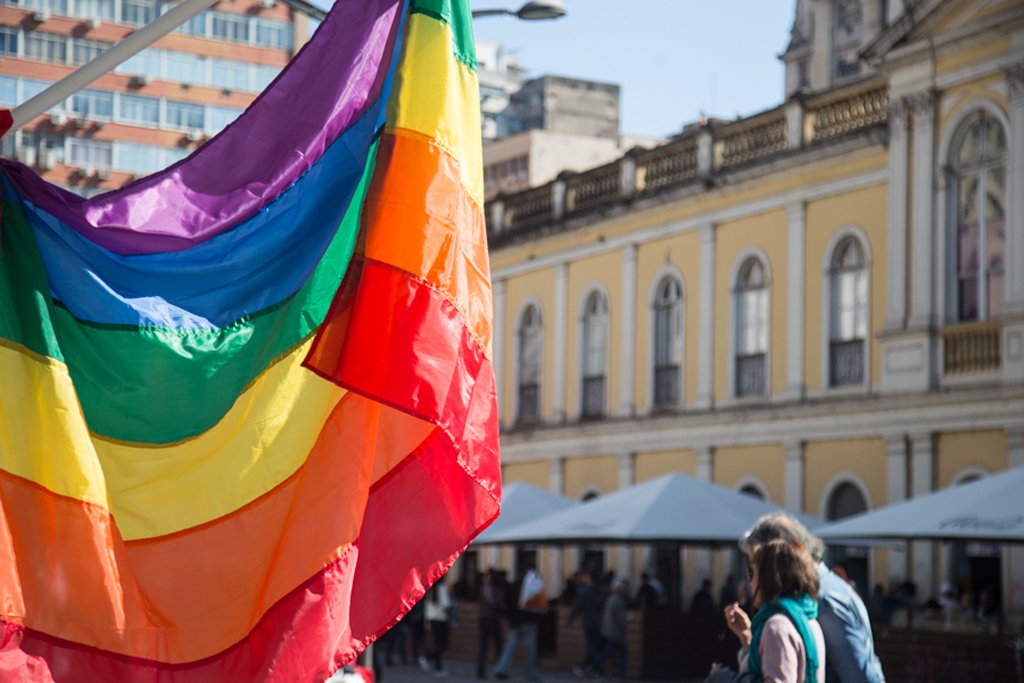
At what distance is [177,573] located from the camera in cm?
541

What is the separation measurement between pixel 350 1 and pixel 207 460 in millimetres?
1544

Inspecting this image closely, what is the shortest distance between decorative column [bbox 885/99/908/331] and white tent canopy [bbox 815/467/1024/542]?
6742 mm

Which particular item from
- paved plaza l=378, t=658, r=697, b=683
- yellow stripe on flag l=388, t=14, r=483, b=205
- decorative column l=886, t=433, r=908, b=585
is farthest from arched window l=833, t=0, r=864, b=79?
yellow stripe on flag l=388, t=14, r=483, b=205

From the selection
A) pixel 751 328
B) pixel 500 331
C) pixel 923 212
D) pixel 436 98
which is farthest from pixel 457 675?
pixel 436 98

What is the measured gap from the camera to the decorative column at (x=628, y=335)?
3384cm

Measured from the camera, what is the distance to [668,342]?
33.0 meters

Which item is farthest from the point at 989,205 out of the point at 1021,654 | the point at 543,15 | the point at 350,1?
the point at 350,1

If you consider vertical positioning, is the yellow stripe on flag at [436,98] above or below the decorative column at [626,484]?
above

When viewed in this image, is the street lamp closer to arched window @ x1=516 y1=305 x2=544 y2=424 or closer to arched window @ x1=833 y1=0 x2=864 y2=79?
arched window @ x1=516 y1=305 x2=544 y2=424

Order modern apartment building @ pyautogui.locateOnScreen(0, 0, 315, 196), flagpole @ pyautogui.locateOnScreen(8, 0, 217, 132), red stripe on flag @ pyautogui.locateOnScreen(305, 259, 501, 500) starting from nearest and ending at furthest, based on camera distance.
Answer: flagpole @ pyautogui.locateOnScreen(8, 0, 217, 132)
red stripe on flag @ pyautogui.locateOnScreen(305, 259, 501, 500)
modern apartment building @ pyautogui.locateOnScreen(0, 0, 315, 196)

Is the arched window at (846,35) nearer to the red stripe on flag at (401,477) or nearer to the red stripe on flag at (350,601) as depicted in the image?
the red stripe on flag at (401,477)

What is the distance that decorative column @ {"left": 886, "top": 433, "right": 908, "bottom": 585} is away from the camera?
2627 centimetres

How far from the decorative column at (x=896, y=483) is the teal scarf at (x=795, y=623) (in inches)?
789

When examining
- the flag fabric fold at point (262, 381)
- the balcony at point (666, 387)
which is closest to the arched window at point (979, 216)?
the balcony at point (666, 387)
